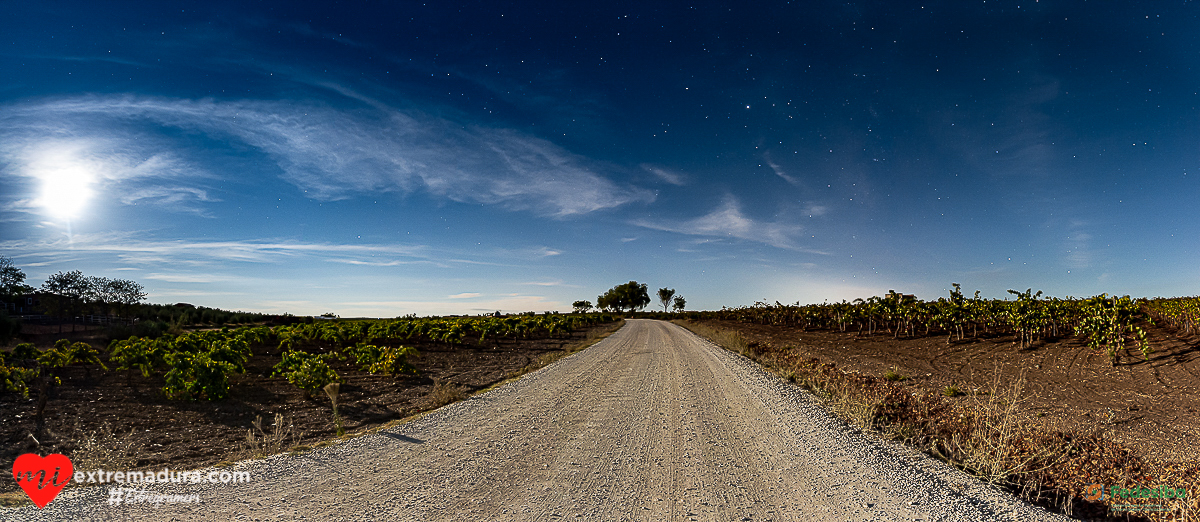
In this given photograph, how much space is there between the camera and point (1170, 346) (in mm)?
19203

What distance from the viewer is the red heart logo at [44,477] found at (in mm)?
5426

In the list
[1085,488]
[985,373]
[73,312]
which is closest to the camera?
[1085,488]

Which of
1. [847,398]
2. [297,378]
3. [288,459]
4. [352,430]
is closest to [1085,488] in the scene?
[847,398]

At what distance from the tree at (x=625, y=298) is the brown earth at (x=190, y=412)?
143 m

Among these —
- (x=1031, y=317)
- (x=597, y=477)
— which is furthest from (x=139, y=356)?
(x=1031, y=317)

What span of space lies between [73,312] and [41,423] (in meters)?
45.6

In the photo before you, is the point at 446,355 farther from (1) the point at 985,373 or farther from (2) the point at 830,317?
(2) the point at 830,317

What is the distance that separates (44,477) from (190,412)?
19.4ft

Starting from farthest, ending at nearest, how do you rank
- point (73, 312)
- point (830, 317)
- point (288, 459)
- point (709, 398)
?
1. point (830, 317)
2. point (73, 312)
3. point (709, 398)
4. point (288, 459)

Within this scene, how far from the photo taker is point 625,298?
160500 millimetres

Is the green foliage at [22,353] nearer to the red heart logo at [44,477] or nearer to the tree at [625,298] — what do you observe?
the red heart logo at [44,477]

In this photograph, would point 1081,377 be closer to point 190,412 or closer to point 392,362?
point 392,362

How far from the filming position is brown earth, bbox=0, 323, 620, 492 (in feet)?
26.9

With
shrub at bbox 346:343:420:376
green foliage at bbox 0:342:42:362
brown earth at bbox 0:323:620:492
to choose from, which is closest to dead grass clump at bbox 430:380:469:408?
brown earth at bbox 0:323:620:492
